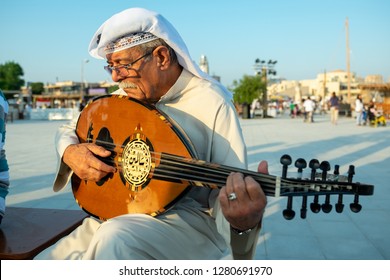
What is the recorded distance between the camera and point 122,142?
1975 millimetres

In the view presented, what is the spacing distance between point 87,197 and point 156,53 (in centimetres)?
84

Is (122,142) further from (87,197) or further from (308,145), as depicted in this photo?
(308,145)

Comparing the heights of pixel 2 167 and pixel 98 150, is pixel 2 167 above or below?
below

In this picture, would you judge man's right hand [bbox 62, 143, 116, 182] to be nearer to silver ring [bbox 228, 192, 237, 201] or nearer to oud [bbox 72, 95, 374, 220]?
oud [bbox 72, 95, 374, 220]

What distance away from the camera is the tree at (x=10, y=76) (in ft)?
201

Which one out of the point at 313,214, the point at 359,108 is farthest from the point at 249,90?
the point at 313,214

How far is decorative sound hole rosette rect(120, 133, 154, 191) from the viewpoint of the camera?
6.02 ft

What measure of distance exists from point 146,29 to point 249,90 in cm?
2556

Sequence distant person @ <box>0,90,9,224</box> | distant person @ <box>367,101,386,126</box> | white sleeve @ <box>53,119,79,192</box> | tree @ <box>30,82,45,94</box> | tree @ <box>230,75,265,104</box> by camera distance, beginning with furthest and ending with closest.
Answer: tree @ <box>30,82,45,94</box>, tree @ <box>230,75,265,104</box>, distant person @ <box>367,101,386,126</box>, distant person @ <box>0,90,9,224</box>, white sleeve @ <box>53,119,79,192</box>

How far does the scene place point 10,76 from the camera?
61875 millimetres

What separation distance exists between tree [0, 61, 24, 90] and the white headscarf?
→ 2577 inches

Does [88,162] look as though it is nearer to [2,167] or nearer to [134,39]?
[134,39]

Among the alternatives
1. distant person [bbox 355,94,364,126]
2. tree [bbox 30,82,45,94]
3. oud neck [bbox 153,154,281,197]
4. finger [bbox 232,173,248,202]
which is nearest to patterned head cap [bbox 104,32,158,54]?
oud neck [bbox 153,154,281,197]
